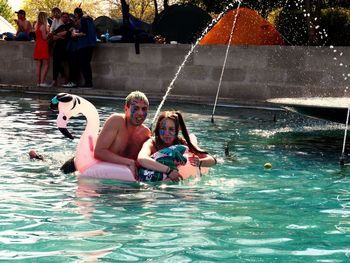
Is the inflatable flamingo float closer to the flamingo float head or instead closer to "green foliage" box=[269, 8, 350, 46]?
the flamingo float head

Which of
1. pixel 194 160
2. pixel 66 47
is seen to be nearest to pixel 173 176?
pixel 194 160

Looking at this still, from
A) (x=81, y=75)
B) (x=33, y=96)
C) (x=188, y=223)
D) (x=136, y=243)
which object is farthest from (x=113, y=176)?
(x=81, y=75)

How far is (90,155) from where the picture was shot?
9422mm

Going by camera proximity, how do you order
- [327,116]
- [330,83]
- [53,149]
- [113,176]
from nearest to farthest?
[113,176]
[53,149]
[327,116]
[330,83]

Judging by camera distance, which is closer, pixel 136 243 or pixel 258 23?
pixel 136 243

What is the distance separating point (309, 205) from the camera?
8.02 metres

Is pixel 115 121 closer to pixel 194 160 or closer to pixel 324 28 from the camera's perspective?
pixel 194 160

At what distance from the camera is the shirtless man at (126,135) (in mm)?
9263

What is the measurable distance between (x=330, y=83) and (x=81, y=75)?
23.2 ft

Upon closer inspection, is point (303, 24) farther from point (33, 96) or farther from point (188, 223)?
point (188, 223)

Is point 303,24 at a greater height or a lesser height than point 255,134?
greater

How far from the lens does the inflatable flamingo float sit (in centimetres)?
901

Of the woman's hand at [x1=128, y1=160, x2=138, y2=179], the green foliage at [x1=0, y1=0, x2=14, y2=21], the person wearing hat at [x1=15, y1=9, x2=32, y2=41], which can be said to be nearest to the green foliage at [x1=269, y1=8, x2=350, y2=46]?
the person wearing hat at [x1=15, y1=9, x2=32, y2=41]

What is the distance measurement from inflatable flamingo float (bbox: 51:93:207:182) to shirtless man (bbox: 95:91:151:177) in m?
0.11
